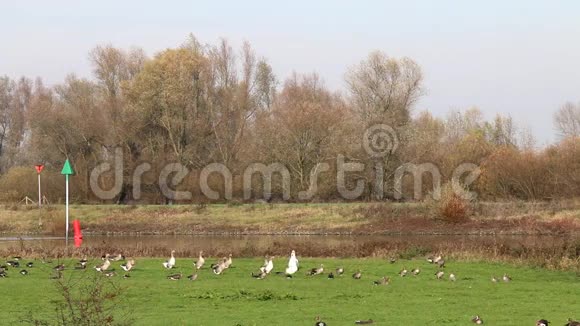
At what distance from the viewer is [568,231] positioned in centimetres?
4797

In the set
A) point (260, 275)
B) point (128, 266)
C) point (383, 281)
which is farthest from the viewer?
point (128, 266)

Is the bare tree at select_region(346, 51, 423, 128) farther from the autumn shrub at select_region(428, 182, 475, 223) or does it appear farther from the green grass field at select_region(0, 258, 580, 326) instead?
the green grass field at select_region(0, 258, 580, 326)

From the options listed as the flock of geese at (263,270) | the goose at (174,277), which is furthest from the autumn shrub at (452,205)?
the goose at (174,277)

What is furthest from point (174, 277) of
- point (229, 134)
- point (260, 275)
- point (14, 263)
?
point (229, 134)

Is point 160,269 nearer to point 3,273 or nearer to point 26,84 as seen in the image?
point 3,273

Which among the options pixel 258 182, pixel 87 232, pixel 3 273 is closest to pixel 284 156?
pixel 258 182

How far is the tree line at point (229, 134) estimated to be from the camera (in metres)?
66.6

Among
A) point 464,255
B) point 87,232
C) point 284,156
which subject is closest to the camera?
point 464,255

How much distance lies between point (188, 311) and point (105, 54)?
6120 cm

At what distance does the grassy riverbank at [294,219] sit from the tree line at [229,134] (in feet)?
24.3

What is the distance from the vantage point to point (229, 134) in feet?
238

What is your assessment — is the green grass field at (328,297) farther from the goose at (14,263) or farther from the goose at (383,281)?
the goose at (14,263)

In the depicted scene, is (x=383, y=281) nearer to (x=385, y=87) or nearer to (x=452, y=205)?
(x=452, y=205)

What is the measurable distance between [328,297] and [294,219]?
37310 mm
